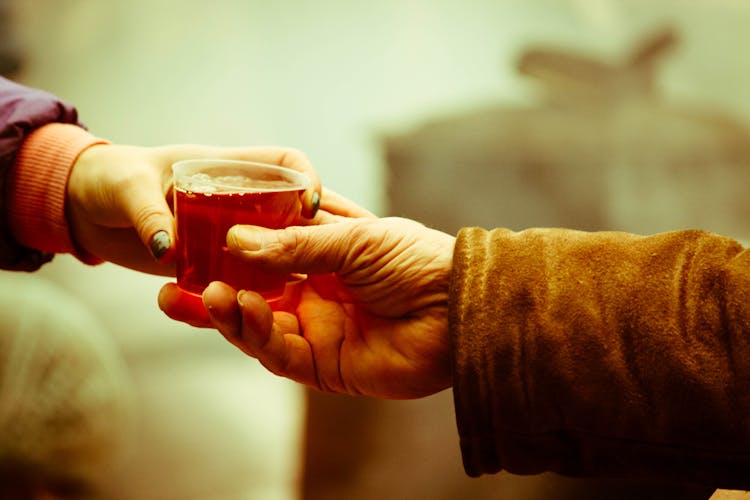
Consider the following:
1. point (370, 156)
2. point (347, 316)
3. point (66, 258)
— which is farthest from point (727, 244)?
point (66, 258)

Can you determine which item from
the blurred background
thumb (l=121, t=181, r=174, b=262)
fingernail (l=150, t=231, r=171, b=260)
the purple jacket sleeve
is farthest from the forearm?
the blurred background

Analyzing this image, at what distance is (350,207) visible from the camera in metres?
1.30

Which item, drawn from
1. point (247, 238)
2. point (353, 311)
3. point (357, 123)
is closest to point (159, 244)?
point (247, 238)

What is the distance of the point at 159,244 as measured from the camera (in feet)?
3.18

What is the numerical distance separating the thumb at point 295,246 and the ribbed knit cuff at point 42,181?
1.66 feet

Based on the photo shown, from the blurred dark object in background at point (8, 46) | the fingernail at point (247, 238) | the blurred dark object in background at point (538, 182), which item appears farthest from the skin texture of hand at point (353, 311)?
the blurred dark object in background at point (8, 46)

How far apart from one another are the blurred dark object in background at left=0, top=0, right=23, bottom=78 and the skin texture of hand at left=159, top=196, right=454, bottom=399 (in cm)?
125

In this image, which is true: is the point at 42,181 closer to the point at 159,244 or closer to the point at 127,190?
the point at 127,190

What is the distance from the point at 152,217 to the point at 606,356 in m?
0.70

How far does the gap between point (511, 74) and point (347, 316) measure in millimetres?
1172

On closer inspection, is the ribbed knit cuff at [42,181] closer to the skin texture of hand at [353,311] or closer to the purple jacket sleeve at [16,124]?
the purple jacket sleeve at [16,124]

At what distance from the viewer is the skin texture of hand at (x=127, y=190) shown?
3.50 feet

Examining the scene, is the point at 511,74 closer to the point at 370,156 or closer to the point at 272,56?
the point at 370,156

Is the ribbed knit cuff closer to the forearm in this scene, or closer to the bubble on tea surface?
the forearm
